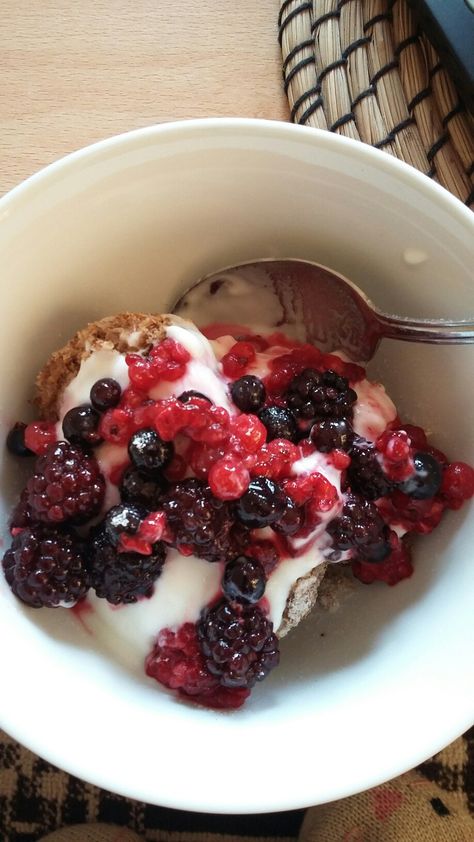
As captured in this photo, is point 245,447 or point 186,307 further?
point 186,307

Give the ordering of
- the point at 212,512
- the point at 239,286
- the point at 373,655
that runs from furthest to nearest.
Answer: the point at 239,286 → the point at 373,655 → the point at 212,512

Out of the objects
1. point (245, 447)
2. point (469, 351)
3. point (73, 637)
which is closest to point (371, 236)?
point (469, 351)

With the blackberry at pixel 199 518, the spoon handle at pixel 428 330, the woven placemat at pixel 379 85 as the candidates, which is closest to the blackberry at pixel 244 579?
the blackberry at pixel 199 518

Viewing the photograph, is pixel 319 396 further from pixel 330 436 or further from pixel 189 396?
pixel 189 396

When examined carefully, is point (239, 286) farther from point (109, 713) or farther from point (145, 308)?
point (109, 713)

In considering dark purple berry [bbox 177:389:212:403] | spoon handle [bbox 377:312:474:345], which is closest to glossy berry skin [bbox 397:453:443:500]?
spoon handle [bbox 377:312:474:345]

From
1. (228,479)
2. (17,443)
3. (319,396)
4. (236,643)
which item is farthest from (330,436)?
(17,443)

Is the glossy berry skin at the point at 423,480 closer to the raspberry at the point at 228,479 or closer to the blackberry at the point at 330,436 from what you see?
the blackberry at the point at 330,436
